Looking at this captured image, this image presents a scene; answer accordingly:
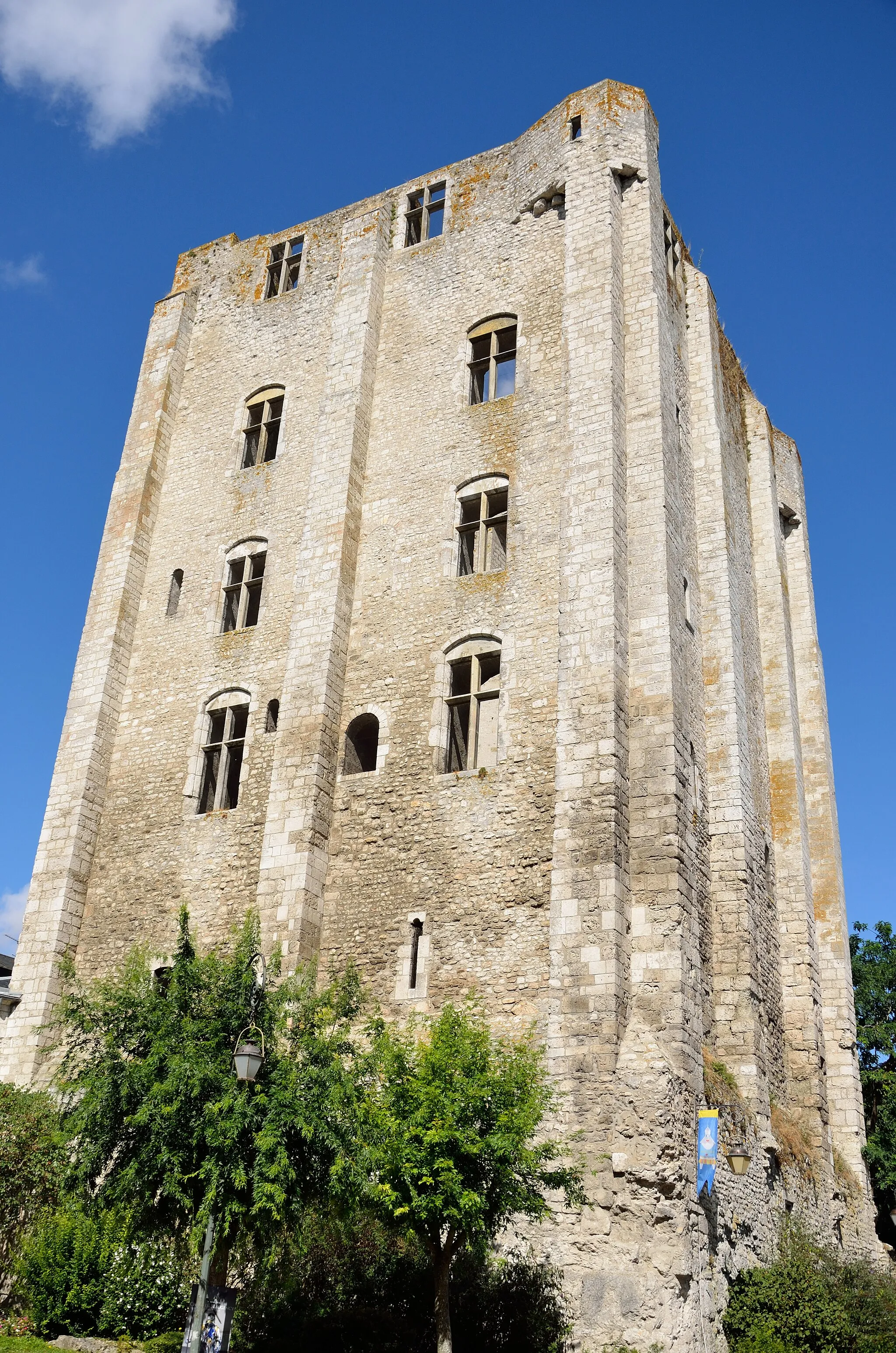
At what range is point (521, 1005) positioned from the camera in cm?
1638

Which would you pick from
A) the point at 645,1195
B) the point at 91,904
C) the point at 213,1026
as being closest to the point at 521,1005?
the point at 645,1195

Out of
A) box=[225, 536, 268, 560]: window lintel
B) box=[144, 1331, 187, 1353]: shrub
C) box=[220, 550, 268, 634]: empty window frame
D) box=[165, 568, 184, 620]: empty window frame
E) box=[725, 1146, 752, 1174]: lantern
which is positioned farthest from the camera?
box=[165, 568, 184, 620]: empty window frame

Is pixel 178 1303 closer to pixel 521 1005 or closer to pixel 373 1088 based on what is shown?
pixel 373 1088

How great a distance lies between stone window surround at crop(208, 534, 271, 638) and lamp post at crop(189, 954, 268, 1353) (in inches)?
442

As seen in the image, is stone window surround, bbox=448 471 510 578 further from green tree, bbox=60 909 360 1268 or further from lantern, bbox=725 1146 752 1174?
lantern, bbox=725 1146 752 1174

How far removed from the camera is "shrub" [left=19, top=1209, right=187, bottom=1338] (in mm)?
14609

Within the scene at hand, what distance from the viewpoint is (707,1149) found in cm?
1480

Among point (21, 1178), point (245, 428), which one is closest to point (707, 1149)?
point (21, 1178)

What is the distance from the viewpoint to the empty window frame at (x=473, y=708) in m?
19.2

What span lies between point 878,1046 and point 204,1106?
22408 millimetres

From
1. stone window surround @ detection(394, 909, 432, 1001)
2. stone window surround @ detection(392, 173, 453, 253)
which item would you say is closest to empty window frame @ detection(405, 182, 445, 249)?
stone window surround @ detection(392, 173, 453, 253)

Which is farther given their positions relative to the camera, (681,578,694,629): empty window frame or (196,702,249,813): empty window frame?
(196,702,249,813): empty window frame

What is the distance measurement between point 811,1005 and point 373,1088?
10.8 meters

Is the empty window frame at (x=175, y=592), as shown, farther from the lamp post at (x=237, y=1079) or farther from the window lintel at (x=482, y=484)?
the lamp post at (x=237, y=1079)
